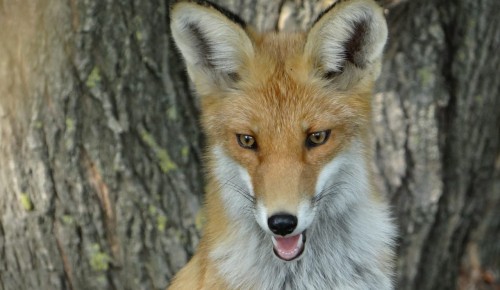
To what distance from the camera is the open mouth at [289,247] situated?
4.44 metres

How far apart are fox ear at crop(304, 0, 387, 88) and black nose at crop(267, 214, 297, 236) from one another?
968mm

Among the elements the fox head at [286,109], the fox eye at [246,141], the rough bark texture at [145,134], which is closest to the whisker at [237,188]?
the fox head at [286,109]

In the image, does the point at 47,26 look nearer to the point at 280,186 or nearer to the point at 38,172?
the point at 38,172

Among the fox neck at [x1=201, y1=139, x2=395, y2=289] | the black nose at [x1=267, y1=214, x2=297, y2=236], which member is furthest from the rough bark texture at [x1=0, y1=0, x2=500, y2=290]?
the black nose at [x1=267, y1=214, x2=297, y2=236]

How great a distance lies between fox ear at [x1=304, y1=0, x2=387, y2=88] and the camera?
450 cm

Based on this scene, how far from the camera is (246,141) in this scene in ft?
14.9

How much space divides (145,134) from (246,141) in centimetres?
197

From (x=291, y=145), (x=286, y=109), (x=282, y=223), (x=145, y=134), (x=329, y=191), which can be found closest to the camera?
(x=282, y=223)

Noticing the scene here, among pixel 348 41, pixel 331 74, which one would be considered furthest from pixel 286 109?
pixel 348 41

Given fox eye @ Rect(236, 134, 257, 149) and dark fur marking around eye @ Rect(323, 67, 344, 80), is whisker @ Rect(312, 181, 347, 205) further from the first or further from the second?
dark fur marking around eye @ Rect(323, 67, 344, 80)

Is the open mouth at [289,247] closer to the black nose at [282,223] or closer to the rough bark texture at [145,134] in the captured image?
the black nose at [282,223]

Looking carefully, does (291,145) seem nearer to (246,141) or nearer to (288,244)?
(246,141)

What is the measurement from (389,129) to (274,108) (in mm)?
2319

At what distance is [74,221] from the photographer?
6.21m
